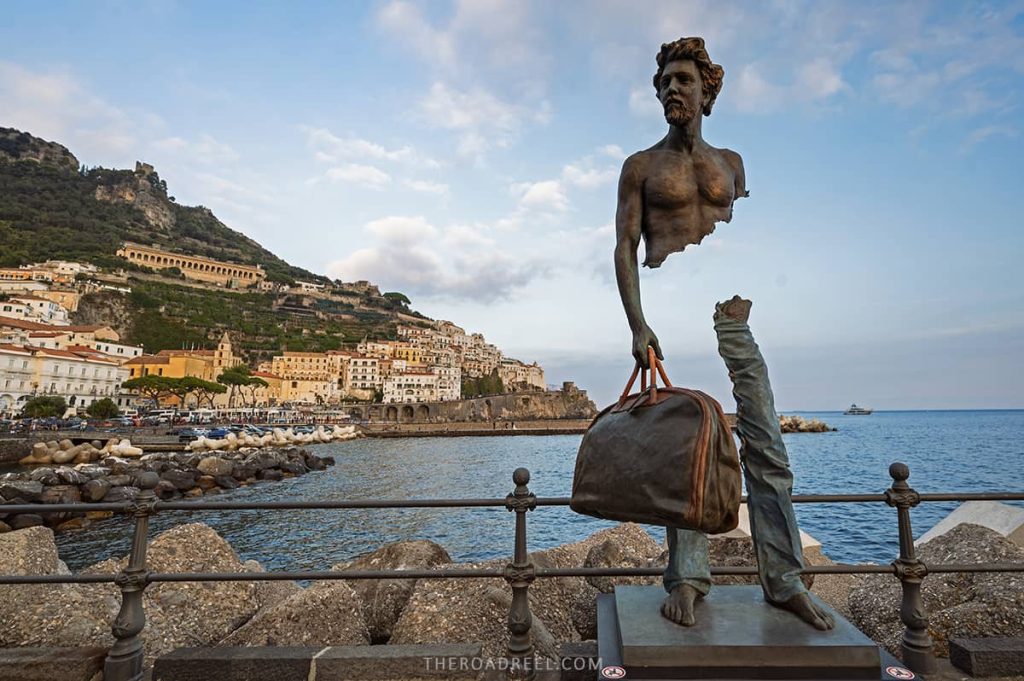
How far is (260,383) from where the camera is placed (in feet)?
293

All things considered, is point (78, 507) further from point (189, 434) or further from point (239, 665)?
point (189, 434)

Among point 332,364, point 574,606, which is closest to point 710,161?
point 574,606

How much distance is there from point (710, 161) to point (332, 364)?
11254 cm

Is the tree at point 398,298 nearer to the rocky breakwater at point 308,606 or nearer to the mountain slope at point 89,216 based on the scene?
the mountain slope at point 89,216

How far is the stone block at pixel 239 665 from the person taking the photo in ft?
8.61

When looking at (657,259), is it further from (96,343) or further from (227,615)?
(96,343)

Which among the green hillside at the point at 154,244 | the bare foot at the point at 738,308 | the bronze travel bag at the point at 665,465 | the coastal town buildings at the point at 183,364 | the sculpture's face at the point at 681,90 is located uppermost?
the green hillside at the point at 154,244

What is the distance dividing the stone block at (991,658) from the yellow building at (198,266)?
520ft

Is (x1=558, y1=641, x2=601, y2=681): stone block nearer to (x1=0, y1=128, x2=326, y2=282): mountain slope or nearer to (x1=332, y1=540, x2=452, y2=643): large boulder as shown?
(x1=332, y1=540, x2=452, y2=643): large boulder

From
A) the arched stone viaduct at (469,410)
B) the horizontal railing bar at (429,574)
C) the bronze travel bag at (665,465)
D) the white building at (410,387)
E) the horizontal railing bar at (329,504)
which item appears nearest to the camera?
the bronze travel bag at (665,465)

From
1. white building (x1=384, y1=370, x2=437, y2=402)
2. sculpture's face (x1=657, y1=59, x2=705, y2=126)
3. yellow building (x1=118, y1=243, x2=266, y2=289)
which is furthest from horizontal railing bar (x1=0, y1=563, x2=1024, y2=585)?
yellow building (x1=118, y1=243, x2=266, y2=289)

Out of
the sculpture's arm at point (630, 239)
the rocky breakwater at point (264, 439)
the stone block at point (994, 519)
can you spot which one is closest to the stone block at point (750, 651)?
the sculpture's arm at point (630, 239)

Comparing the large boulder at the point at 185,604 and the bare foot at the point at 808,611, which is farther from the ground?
the bare foot at the point at 808,611

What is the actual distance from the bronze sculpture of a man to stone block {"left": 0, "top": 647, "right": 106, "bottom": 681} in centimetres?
281
